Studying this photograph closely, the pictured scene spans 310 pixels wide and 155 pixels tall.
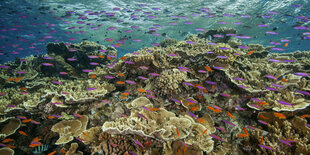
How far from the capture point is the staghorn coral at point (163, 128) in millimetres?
3129

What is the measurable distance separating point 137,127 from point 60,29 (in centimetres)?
3542

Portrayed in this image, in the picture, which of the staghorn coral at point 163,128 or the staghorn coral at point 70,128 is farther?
the staghorn coral at point 70,128

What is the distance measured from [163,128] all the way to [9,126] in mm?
5617

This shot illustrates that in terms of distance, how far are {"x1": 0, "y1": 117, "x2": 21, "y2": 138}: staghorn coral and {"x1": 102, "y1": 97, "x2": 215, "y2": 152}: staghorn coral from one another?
3809 millimetres

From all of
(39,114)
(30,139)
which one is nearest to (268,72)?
(39,114)

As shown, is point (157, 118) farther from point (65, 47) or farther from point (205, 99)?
point (65, 47)

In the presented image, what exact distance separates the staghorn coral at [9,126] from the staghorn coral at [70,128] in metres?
1.72

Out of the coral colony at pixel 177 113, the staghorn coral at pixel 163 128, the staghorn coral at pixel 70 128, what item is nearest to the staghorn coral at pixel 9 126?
the coral colony at pixel 177 113

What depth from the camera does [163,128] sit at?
10.7 ft

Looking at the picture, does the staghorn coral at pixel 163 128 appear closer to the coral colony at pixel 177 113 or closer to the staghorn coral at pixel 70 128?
the coral colony at pixel 177 113

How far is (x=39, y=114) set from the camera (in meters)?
4.89

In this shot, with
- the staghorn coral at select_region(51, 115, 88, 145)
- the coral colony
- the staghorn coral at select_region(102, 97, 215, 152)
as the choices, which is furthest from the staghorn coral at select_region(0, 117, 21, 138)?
the staghorn coral at select_region(102, 97, 215, 152)

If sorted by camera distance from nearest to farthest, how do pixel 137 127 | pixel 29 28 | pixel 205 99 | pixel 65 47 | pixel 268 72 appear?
1. pixel 137 127
2. pixel 205 99
3. pixel 268 72
4. pixel 65 47
5. pixel 29 28

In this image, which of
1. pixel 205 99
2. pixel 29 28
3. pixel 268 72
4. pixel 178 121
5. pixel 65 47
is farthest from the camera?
pixel 29 28
